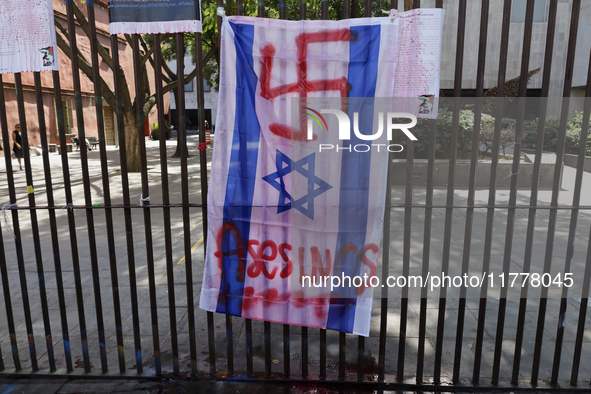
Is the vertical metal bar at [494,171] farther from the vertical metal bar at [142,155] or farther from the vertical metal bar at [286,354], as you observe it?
the vertical metal bar at [142,155]

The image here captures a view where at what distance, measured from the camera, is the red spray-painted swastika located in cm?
281

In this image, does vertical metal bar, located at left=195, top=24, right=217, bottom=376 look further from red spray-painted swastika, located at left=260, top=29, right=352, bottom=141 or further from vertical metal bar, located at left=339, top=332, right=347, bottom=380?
vertical metal bar, located at left=339, top=332, right=347, bottom=380

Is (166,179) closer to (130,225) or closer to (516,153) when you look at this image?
(130,225)

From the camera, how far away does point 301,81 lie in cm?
288

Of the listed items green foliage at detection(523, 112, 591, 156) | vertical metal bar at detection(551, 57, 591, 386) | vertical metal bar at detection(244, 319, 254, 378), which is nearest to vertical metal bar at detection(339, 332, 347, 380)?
vertical metal bar at detection(244, 319, 254, 378)

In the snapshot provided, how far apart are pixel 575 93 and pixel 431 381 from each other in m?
21.7

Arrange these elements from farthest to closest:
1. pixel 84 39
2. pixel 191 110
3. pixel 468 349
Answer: pixel 191 110 → pixel 84 39 → pixel 468 349

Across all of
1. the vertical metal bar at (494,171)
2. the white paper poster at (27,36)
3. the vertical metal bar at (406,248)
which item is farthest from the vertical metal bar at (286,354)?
the white paper poster at (27,36)

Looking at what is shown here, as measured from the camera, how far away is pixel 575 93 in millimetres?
19891

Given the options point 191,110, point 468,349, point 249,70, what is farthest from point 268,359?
point 191,110

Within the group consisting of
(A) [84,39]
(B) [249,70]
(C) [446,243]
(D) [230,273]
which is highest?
(A) [84,39]

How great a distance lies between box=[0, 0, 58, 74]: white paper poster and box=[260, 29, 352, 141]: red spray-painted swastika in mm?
Result: 1593

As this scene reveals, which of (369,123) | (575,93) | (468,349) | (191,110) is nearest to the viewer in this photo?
(369,123)

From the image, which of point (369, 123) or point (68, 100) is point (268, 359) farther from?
point (68, 100)
